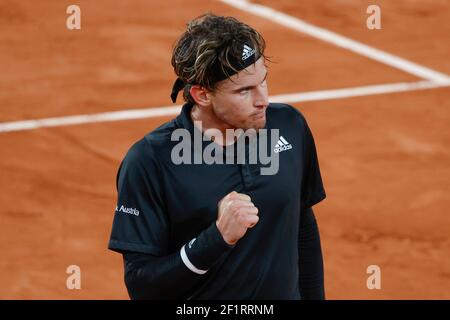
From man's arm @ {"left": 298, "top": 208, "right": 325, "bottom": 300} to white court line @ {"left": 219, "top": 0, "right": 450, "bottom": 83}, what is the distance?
4548 mm

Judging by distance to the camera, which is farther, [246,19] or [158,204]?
[246,19]

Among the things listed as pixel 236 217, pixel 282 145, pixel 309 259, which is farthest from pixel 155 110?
pixel 236 217

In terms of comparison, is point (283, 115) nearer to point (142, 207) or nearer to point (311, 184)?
point (311, 184)

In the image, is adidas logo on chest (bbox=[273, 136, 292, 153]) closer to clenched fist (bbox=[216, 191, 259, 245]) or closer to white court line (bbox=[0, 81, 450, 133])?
clenched fist (bbox=[216, 191, 259, 245])

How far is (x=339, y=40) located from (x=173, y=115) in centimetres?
166

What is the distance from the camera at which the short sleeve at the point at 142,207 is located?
4371 mm

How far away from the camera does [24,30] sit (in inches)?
388

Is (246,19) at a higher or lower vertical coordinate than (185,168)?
higher

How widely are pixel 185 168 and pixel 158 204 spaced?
0.18 m

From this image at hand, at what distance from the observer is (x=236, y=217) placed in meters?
4.14
